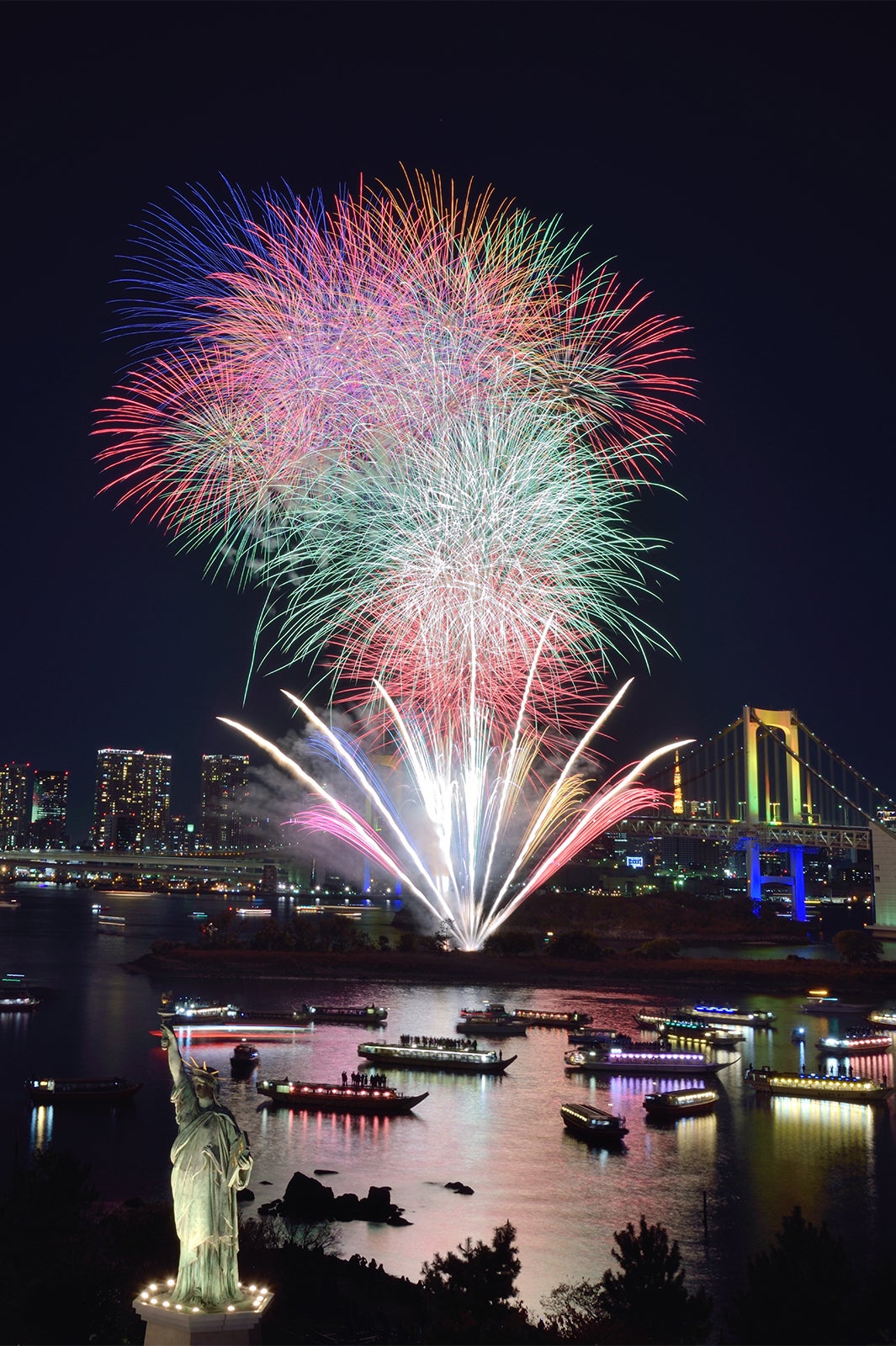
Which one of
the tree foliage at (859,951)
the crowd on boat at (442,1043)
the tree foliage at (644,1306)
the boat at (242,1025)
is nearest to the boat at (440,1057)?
→ the crowd on boat at (442,1043)

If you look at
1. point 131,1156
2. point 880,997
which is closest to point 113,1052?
point 131,1156

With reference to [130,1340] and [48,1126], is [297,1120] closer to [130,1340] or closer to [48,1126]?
[48,1126]

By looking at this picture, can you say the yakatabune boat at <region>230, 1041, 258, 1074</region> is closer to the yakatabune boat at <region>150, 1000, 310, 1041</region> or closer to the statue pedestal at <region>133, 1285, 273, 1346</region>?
the yakatabune boat at <region>150, 1000, 310, 1041</region>

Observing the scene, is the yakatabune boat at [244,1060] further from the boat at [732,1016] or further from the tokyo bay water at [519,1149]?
the boat at [732,1016]

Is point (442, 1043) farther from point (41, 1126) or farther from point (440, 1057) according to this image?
point (41, 1126)

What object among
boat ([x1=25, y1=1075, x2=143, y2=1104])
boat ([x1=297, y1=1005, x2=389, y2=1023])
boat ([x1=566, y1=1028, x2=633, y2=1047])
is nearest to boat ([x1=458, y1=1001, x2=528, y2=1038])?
boat ([x1=566, y1=1028, x2=633, y2=1047])

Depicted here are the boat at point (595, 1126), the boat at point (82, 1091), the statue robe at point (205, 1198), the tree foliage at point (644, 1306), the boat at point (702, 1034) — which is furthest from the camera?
the boat at point (702, 1034)
